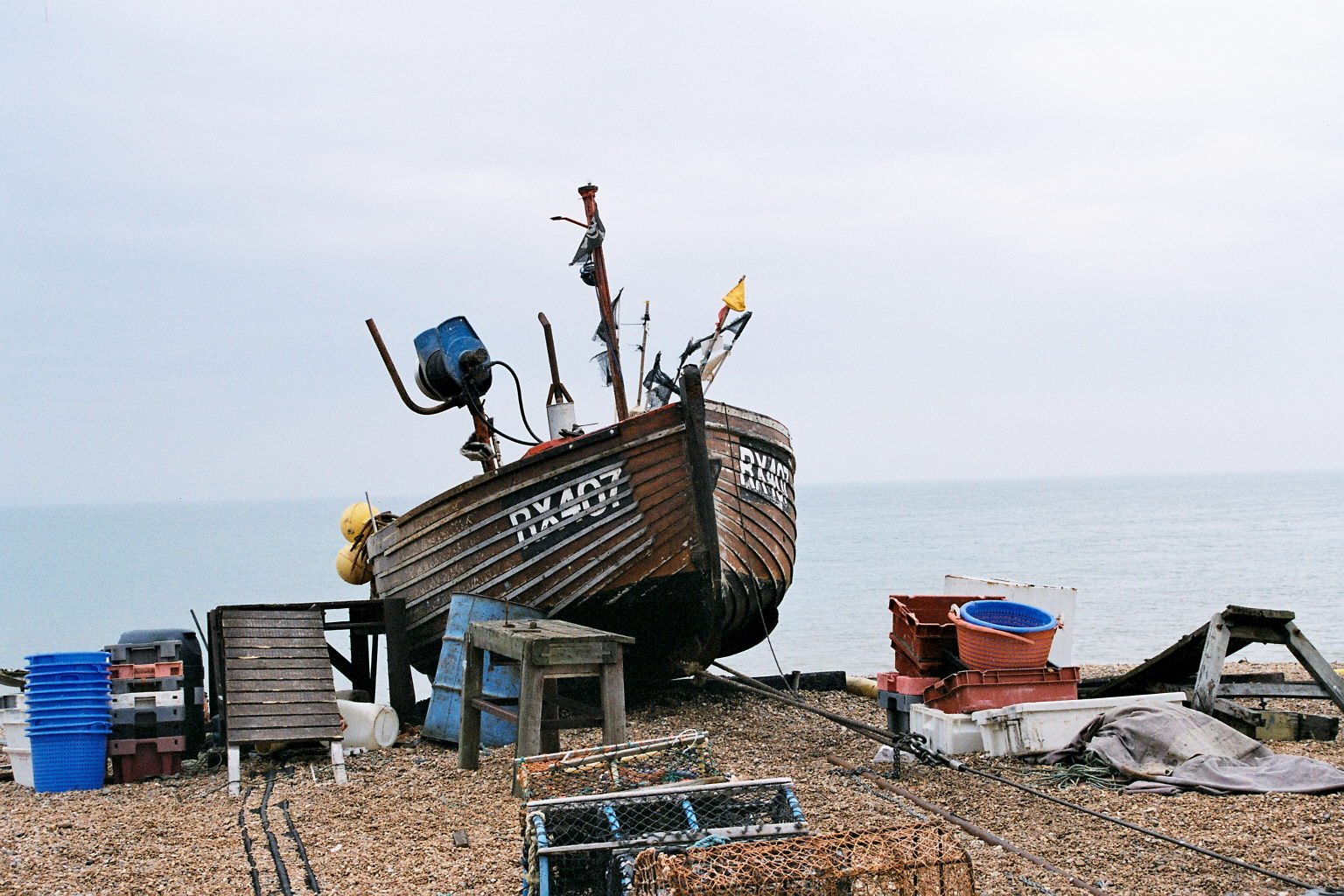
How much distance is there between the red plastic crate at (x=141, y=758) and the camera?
7609 millimetres

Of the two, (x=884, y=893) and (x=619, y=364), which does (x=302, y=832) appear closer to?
(x=884, y=893)

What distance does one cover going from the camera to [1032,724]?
278 inches

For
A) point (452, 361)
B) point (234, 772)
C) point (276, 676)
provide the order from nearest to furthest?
1. point (234, 772)
2. point (276, 676)
3. point (452, 361)

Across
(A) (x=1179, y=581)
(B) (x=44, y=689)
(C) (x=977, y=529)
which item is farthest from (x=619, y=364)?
(C) (x=977, y=529)

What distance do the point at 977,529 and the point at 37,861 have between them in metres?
65.7

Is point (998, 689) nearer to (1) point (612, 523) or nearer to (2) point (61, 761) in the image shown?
(1) point (612, 523)

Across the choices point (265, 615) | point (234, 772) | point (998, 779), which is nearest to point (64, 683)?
point (234, 772)

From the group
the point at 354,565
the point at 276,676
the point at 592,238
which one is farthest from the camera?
the point at 354,565

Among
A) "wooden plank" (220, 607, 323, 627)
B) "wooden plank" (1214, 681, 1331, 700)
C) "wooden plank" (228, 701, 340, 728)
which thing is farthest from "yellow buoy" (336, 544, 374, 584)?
"wooden plank" (1214, 681, 1331, 700)

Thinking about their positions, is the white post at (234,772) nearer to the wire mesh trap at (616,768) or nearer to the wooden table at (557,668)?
the wooden table at (557,668)

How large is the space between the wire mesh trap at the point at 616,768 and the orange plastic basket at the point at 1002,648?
252 centimetres

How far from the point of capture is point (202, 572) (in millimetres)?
50906

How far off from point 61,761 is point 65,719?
235 mm

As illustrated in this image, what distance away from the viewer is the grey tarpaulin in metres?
6.09
